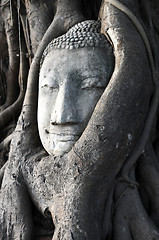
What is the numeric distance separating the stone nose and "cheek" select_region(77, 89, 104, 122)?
3 cm

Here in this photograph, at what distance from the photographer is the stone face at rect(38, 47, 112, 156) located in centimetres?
142

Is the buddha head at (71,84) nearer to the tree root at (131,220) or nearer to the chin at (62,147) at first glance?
the chin at (62,147)

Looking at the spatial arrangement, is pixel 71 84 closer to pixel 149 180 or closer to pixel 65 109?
pixel 65 109

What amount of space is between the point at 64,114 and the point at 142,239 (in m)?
0.64

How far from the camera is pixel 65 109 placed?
1.40 metres

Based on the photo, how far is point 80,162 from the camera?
50.9 inches

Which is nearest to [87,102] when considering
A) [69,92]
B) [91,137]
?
[69,92]

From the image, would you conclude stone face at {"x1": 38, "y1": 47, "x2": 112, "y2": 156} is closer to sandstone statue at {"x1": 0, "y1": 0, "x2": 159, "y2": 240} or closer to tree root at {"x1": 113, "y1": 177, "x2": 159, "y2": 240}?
sandstone statue at {"x1": 0, "y1": 0, "x2": 159, "y2": 240}

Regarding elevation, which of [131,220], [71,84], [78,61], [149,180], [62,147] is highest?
[78,61]

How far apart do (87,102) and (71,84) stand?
0.12m

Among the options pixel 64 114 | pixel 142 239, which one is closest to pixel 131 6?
pixel 64 114

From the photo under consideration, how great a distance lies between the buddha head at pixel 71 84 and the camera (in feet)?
4.66

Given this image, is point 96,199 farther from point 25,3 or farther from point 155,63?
point 25,3

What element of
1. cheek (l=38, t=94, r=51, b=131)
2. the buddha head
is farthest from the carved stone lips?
cheek (l=38, t=94, r=51, b=131)
